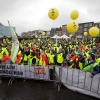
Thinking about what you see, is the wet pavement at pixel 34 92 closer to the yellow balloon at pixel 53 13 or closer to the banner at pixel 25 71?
the banner at pixel 25 71

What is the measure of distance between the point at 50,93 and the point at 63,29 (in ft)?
239

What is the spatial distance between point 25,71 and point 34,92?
1253 millimetres

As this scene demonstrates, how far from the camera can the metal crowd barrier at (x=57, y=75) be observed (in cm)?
581

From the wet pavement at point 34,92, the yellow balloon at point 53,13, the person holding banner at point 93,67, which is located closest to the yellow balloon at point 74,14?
the yellow balloon at point 53,13

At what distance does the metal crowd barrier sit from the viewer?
19.1 feet

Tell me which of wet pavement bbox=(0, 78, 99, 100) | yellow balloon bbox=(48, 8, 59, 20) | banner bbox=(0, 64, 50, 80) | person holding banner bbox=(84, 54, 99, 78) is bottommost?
wet pavement bbox=(0, 78, 99, 100)

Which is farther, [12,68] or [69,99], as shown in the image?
[12,68]

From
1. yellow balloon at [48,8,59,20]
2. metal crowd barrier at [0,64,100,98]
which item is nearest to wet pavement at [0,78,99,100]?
metal crowd barrier at [0,64,100,98]

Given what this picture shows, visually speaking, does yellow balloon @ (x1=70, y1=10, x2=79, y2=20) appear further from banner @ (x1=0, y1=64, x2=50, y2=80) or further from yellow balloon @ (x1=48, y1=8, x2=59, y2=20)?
banner @ (x1=0, y1=64, x2=50, y2=80)

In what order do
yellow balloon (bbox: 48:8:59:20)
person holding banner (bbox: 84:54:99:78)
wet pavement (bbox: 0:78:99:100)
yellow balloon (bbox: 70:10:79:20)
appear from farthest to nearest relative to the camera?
yellow balloon (bbox: 70:10:79:20)
yellow balloon (bbox: 48:8:59:20)
wet pavement (bbox: 0:78:99:100)
person holding banner (bbox: 84:54:99:78)

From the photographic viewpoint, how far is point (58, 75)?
6754 millimetres

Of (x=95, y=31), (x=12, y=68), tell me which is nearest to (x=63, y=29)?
(x=95, y=31)

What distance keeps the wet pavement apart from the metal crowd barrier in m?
0.33

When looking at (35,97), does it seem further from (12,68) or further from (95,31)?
(95,31)
